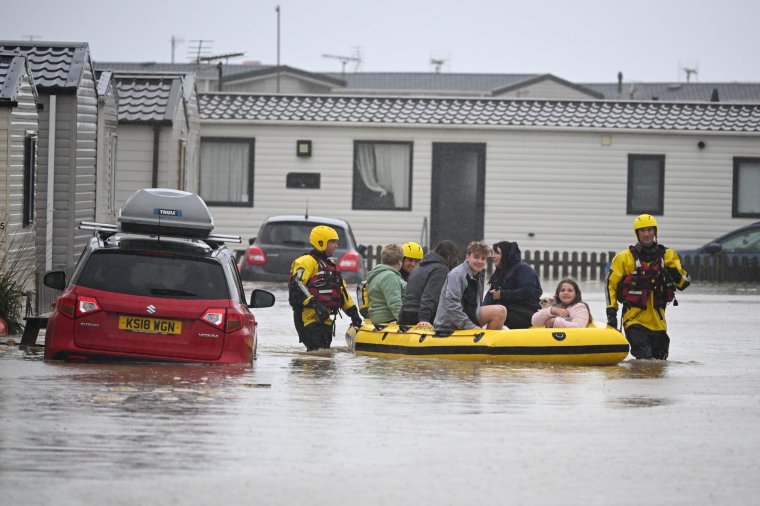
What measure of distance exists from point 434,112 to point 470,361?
21650 millimetres

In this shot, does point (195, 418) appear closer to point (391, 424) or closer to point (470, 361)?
point (391, 424)

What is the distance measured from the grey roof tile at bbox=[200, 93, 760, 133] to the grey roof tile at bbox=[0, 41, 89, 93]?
1374cm

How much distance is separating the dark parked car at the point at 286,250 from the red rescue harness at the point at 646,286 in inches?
462

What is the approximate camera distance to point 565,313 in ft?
53.5

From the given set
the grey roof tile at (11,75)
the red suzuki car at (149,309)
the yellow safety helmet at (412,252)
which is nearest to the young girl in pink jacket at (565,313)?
the yellow safety helmet at (412,252)

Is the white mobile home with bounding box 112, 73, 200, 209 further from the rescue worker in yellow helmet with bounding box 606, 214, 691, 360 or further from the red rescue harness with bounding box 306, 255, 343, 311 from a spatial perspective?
the rescue worker in yellow helmet with bounding box 606, 214, 691, 360

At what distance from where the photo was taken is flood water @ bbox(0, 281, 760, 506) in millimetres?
8586

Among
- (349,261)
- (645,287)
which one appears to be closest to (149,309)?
(645,287)

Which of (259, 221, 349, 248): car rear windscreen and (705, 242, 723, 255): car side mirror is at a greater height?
(259, 221, 349, 248): car rear windscreen

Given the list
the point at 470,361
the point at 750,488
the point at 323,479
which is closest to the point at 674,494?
the point at 750,488

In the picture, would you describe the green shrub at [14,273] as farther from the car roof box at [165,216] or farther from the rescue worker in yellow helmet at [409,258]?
the rescue worker in yellow helmet at [409,258]

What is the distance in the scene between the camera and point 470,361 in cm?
1575

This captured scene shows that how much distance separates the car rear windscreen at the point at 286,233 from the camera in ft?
91.4

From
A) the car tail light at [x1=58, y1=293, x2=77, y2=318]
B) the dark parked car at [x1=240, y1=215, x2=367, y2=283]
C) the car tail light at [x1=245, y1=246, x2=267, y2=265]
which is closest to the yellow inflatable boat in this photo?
the car tail light at [x1=58, y1=293, x2=77, y2=318]
